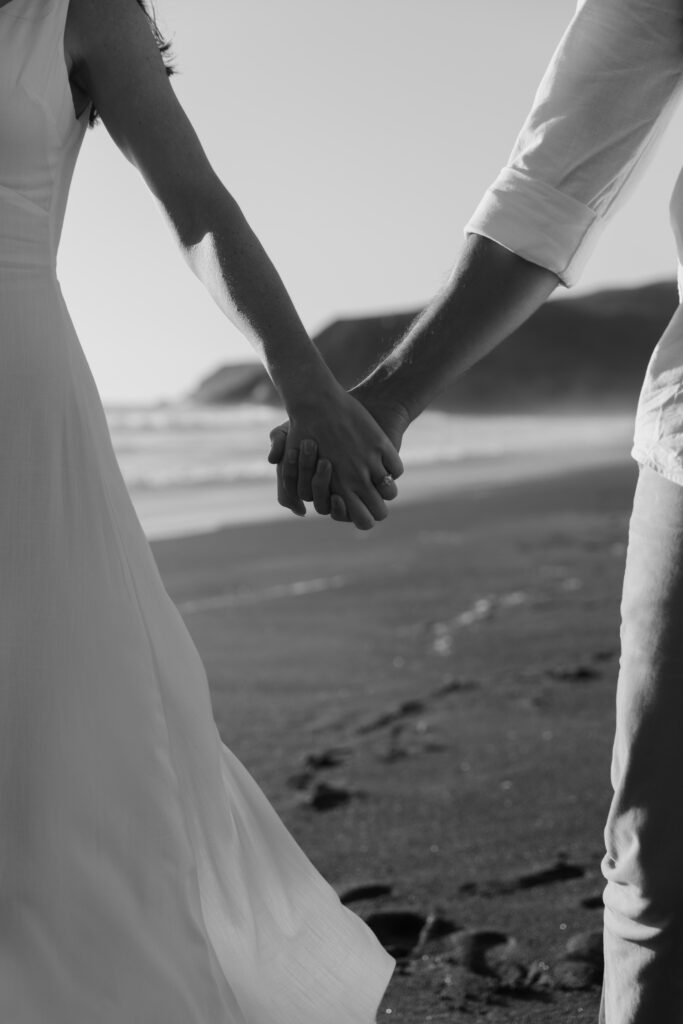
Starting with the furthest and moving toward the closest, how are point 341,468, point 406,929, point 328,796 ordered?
point 328,796
point 406,929
point 341,468

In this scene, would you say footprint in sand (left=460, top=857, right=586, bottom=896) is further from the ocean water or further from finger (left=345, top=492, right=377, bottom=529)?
the ocean water

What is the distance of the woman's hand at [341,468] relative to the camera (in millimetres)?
2246

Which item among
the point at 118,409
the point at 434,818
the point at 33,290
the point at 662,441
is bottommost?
the point at 118,409

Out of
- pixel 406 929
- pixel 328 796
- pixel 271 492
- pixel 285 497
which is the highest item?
pixel 285 497

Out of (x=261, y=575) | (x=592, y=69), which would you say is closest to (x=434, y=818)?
(x=592, y=69)

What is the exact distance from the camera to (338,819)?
3859 millimetres

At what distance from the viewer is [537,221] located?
6.67 feet

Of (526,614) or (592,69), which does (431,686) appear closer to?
(526,614)

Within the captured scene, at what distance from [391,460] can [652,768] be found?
0.67 metres

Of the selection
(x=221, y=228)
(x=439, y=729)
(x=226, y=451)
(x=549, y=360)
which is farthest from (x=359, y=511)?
(x=549, y=360)

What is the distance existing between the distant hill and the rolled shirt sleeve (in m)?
36.2

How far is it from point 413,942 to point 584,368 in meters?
54.6

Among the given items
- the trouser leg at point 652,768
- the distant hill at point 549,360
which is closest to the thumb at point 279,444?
the trouser leg at point 652,768

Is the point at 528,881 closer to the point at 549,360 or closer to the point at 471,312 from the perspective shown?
the point at 471,312
